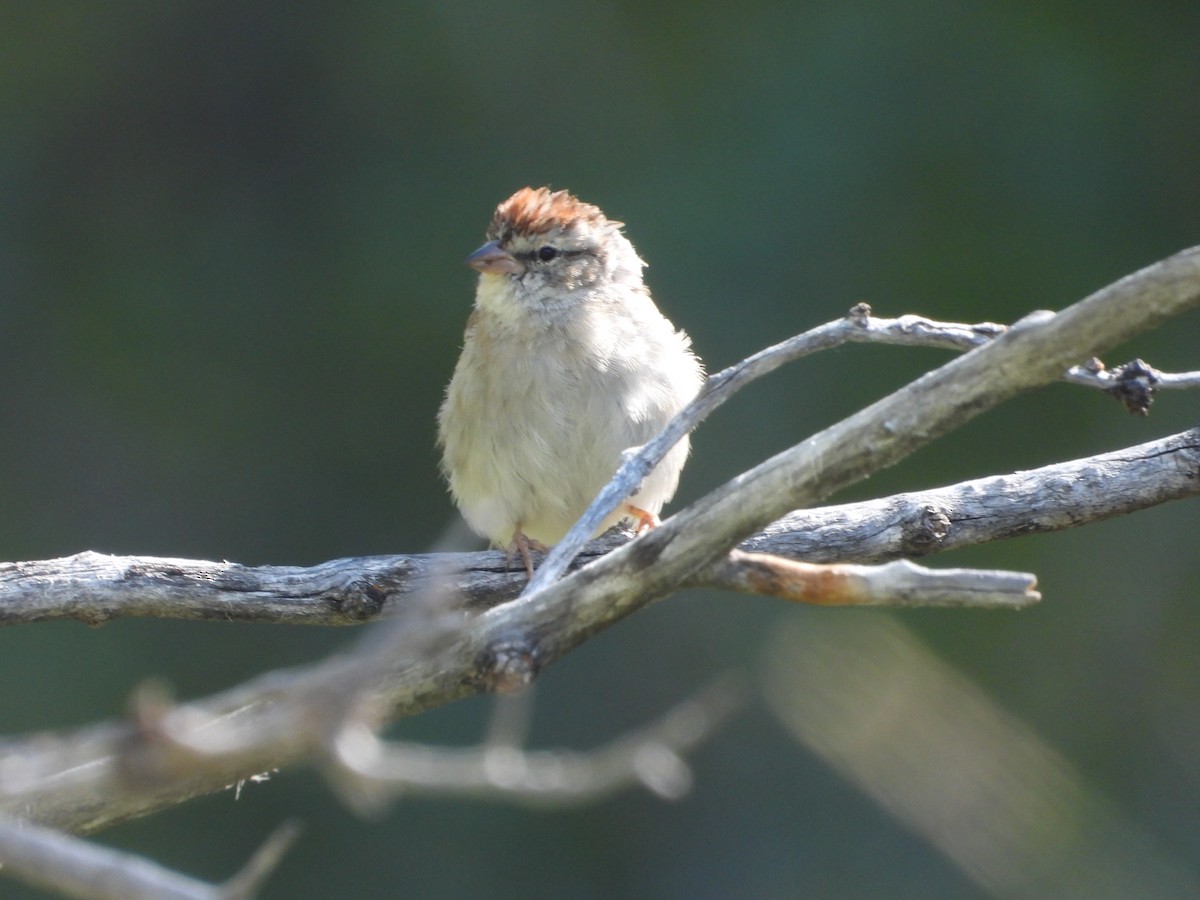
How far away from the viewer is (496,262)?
15.4 ft

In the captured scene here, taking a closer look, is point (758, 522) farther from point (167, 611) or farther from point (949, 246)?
point (949, 246)

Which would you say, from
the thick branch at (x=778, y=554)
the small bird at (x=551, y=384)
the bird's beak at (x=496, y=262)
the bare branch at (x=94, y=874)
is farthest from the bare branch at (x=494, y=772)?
the bird's beak at (x=496, y=262)

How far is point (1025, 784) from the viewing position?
17.7 feet

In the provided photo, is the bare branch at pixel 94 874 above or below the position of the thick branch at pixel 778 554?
below

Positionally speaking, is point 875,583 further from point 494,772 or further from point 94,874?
point 94,874

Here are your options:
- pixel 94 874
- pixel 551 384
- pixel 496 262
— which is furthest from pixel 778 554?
pixel 94 874

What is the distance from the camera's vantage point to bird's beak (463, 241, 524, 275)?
4691 millimetres

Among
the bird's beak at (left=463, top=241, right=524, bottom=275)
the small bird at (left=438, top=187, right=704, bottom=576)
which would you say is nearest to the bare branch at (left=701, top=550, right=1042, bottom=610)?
the small bird at (left=438, top=187, right=704, bottom=576)

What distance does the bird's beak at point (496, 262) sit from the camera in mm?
4691

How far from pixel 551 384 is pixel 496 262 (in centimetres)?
60

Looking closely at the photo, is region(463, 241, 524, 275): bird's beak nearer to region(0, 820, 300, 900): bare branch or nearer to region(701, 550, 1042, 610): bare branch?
region(701, 550, 1042, 610): bare branch

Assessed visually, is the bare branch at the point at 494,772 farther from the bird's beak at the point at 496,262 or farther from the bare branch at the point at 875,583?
the bird's beak at the point at 496,262

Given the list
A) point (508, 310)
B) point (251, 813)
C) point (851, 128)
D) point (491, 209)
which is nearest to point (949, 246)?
point (851, 128)

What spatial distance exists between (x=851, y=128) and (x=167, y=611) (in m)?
5.31
